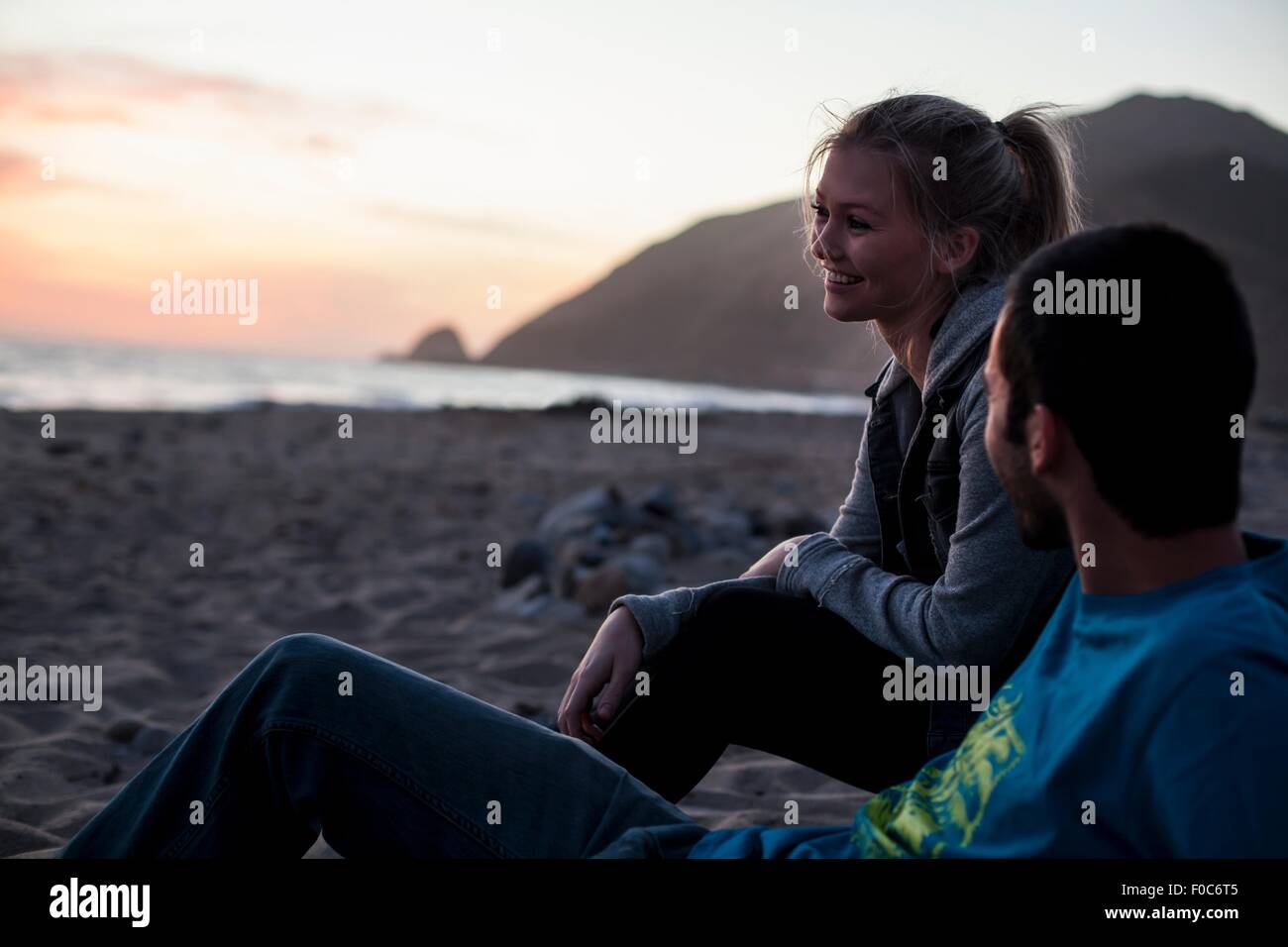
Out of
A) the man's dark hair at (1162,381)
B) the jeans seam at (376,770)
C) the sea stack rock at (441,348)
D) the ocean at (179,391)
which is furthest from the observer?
the sea stack rock at (441,348)

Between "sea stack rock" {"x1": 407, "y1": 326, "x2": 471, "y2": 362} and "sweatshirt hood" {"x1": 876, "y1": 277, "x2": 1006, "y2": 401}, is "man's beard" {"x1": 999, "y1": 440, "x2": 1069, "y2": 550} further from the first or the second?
"sea stack rock" {"x1": 407, "y1": 326, "x2": 471, "y2": 362}

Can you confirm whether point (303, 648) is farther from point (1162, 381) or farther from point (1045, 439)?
point (1162, 381)

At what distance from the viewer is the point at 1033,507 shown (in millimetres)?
1210

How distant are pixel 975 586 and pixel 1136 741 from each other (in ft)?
2.01

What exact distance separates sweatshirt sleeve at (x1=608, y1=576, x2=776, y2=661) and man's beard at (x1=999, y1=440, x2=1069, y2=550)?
0.75m

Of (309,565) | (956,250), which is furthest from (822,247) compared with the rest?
(309,565)

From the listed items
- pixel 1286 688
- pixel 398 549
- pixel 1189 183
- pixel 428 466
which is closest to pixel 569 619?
pixel 398 549

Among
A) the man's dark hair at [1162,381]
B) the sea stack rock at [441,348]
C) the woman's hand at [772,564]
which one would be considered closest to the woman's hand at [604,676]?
the woman's hand at [772,564]

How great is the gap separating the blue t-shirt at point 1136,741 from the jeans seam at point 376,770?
0.52 meters

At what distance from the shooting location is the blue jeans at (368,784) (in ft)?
4.67

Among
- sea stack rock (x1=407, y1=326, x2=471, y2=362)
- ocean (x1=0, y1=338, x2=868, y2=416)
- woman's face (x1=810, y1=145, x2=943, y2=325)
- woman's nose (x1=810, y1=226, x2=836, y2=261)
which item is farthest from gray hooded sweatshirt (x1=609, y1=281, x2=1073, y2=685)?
sea stack rock (x1=407, y1=326, x2=471, y2=362)

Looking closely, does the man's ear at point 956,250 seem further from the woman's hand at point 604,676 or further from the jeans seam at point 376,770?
the jeans seam at point 376,770

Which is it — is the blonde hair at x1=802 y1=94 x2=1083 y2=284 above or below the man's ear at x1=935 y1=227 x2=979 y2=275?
above

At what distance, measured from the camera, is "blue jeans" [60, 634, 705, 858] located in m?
1.42
